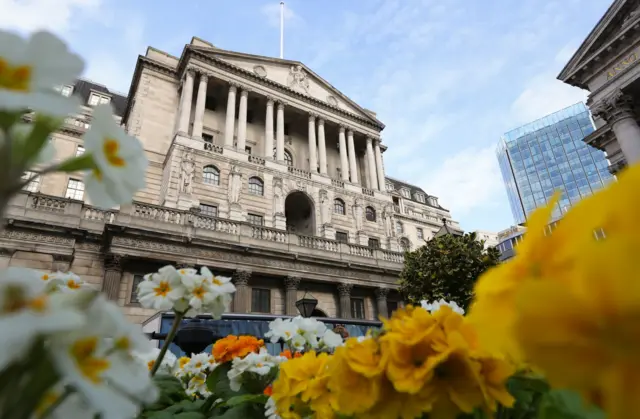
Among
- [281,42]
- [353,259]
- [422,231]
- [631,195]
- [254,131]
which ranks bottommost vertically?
[631,195]

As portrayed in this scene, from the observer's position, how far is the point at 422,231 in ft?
158

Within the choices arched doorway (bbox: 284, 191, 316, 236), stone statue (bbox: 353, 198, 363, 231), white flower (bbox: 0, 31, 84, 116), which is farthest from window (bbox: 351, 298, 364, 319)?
white flower (bbox: 0, 31, 84, 116)

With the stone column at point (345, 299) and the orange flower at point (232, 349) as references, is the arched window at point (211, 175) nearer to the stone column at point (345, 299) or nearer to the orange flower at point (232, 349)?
the stone column at point (345, 299)

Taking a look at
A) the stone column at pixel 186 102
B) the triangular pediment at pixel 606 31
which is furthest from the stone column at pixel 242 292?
the triangular pediment at pixel 606 31

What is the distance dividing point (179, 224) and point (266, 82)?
15315 mm

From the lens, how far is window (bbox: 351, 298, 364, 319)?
22.4 m

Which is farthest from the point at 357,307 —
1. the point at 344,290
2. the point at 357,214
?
the point at 357,214

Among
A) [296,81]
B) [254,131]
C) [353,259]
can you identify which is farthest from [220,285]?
[296,81]

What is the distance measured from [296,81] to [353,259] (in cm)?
1719

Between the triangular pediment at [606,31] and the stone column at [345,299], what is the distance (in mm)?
17464

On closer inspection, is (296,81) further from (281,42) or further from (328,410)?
(328,410)

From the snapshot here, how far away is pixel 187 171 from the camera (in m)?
21.5

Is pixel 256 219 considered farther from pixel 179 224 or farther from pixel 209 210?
pixel 179 224

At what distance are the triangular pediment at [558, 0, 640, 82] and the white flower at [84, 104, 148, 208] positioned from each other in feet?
76.2
